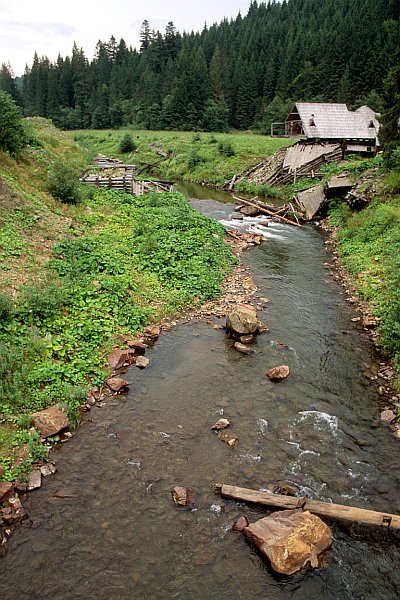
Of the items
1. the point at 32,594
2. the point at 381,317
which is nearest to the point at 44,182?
the point at 381,317

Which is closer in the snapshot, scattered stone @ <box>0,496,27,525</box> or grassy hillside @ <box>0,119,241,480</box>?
scattered stone @ <box>0,496,27,525</box>

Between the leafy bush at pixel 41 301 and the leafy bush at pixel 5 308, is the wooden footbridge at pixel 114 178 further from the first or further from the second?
the leafy bush at pixel 5 308

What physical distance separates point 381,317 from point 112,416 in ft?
32.6

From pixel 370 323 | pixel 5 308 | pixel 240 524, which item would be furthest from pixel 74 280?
pixel 370 323

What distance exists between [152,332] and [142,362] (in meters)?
1.70

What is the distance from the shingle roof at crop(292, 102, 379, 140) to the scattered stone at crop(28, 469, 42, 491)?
44072mm

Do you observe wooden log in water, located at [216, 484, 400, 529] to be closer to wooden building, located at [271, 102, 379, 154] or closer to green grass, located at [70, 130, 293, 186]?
green grass, located at [70, 130, 293, 186]

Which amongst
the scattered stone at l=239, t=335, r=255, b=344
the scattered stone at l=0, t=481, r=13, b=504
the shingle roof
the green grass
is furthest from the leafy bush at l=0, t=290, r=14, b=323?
the shingle roof

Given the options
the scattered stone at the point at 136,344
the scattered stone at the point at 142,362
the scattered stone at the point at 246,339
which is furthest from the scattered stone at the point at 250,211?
the scattered stone at the point at 142,362

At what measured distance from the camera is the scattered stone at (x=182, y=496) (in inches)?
324

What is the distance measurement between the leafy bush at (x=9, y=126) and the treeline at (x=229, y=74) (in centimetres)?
5914

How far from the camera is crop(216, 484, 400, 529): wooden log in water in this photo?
7.88 m

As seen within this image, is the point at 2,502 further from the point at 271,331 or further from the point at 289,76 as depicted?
the point at 289,76

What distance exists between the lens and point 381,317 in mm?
14875
